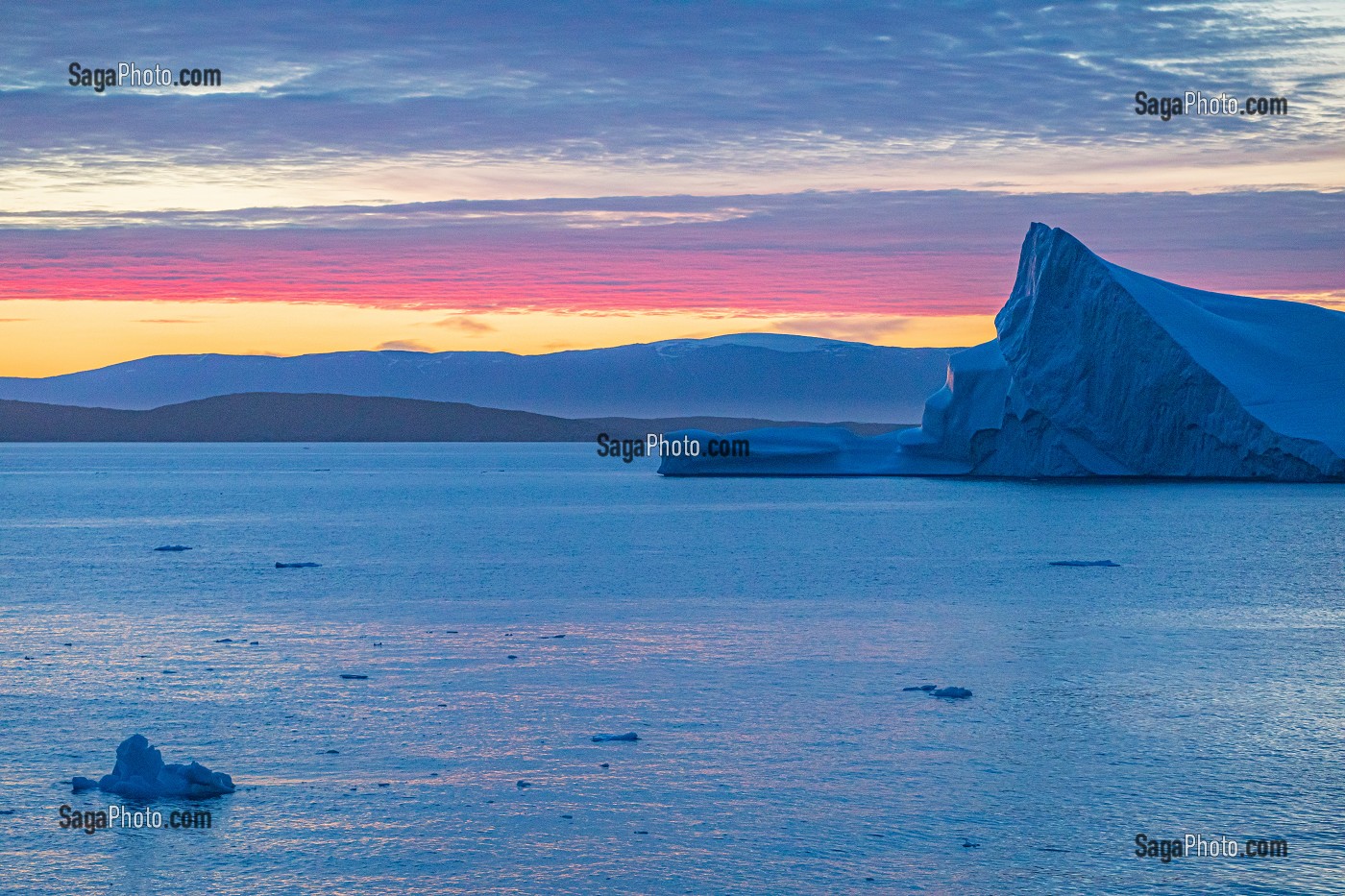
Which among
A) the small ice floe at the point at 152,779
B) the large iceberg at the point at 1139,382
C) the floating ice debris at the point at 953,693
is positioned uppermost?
the large iceberg at the point at 1139,382

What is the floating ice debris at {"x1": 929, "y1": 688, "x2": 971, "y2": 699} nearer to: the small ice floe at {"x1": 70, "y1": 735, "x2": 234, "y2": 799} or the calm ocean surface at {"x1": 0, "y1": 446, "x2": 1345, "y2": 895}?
the calm ocean surface at {"x1": 0, "y1": 446, "x2": 1345, "y2": 895}

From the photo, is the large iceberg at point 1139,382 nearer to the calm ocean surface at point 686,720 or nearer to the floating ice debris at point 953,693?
the calm ocean surface at point 686,720

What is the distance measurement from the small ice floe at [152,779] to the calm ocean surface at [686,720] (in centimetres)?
18

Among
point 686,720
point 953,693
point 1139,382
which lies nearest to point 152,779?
point 686,720

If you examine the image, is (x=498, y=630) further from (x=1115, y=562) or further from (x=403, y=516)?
(x=403, y=516)

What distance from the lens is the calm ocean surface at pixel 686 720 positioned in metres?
7.16

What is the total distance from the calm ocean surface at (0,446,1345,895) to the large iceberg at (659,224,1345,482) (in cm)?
1802

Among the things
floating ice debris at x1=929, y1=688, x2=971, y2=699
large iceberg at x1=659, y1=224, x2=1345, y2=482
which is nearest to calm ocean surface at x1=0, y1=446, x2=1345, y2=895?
floating ice debris at x1=929, y1=688, x2=971, y2=699

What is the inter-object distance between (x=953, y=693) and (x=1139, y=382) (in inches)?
1367

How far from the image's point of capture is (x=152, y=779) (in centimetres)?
828

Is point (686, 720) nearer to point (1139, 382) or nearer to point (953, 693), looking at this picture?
point (953, 693)

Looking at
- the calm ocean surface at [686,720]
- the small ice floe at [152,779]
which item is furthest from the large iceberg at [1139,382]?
the small ice floe at [152,779]

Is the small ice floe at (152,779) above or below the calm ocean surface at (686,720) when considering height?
above

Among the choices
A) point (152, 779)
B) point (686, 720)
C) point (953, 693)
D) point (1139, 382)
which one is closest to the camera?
point (152, 779)
